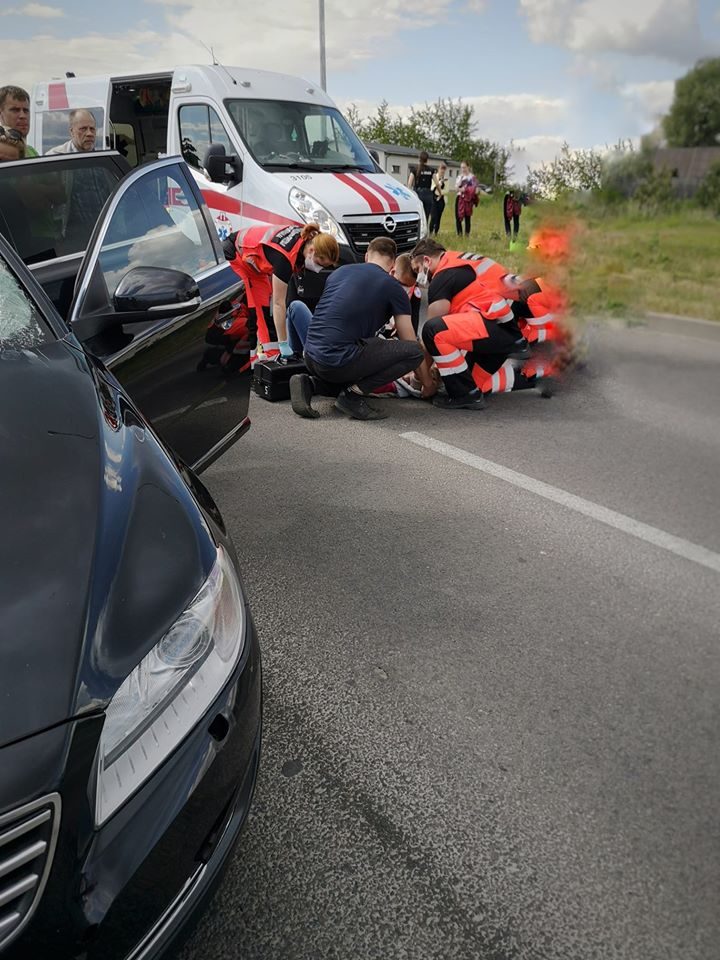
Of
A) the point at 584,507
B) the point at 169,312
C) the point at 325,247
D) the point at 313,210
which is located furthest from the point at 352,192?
the point at 169,312

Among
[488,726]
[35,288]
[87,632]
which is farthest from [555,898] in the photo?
[35,288]

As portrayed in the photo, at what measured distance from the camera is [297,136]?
9367 mm

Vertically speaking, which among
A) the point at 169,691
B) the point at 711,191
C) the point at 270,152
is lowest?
the point at 169,691

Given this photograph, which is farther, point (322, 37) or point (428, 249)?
point (322, 37)

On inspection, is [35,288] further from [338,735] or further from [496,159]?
[496,159]

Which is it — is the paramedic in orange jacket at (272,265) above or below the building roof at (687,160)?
below

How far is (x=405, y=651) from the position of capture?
2752 mm

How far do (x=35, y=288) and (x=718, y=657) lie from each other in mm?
2477

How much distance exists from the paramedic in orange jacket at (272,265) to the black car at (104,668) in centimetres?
416

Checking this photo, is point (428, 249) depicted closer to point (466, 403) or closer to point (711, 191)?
point (466, 403)

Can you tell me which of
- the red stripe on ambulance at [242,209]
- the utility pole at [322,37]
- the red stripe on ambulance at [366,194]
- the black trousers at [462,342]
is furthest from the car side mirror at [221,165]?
the utility pole at [322,37]

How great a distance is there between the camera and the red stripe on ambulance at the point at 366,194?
28.6 feet

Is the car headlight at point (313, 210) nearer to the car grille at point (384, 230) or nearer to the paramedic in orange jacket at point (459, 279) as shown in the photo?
the car grille at point (384, 230)

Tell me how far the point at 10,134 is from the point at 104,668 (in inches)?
218
